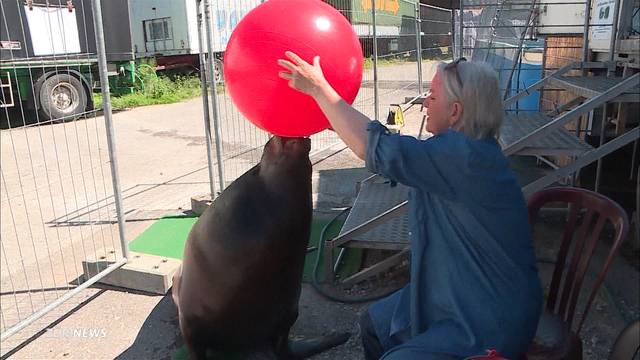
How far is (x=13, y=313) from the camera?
3625 mm

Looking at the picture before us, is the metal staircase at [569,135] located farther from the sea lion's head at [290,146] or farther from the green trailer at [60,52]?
the green trailer at [60,52]

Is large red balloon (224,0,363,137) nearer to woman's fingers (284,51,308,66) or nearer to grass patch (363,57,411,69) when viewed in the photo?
woman's fingers (284,51,308,66)

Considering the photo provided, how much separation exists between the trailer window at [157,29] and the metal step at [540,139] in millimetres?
11980

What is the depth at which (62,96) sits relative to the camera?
10625 mm

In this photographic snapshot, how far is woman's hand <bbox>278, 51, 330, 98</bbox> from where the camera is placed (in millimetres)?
1792

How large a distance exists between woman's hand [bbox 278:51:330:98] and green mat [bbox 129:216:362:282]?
2.36 m

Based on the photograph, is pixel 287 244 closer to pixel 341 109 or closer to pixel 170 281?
pixel 341 109

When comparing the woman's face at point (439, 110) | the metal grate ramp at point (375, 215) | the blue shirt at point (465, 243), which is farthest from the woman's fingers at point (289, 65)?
the metal grate ramp at point (375, 215)

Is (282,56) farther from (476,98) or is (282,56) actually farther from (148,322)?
(148,322)

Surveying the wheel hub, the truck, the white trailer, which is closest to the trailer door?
the truck

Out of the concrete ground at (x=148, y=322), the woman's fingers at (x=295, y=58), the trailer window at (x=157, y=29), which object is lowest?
the concrete ground at (x=148, y=322)

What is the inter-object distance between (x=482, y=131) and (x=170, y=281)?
270cm

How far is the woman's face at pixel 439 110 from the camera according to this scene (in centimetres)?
176

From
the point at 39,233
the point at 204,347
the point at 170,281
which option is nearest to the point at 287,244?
the point at 204,347
